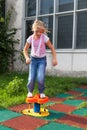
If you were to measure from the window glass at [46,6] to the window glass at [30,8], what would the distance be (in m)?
0.38

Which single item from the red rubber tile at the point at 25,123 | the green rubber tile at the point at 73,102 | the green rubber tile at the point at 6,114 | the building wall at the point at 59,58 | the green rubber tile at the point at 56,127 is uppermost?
the building wall at the point at 59,58

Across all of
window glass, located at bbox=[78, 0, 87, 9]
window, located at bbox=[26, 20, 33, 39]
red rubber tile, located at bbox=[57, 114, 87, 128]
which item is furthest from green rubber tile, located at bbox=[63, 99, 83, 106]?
window, located at bbox=[26, 20, 33, 39]

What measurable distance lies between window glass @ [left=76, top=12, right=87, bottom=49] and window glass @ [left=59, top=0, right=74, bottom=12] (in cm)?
45

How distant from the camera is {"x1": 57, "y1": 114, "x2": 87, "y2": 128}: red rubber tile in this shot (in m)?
4.06

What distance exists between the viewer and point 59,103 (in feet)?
17.6

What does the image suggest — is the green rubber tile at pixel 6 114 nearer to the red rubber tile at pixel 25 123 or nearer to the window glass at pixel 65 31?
the red rubber tile at pixel 25 123

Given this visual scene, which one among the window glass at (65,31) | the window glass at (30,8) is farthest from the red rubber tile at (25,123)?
the window glass at (30,8)

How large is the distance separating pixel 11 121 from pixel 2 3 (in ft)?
27.1

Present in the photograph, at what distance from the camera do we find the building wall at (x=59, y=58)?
8875 millimetres

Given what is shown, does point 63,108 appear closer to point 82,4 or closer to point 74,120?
point 74,120

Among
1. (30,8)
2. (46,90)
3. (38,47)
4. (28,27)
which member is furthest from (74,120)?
(30,8)

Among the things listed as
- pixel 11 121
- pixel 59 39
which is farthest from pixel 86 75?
pixel 11 121

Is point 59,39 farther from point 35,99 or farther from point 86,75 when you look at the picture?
point 35,99

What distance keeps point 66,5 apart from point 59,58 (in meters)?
1.81
